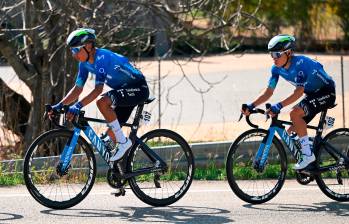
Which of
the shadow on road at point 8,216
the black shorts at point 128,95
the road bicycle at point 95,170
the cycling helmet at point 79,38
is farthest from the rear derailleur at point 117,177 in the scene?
the cycling helmet at point 79,38

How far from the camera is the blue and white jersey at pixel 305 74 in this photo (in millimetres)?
9430

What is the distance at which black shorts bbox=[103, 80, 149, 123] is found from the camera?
30.0 ft

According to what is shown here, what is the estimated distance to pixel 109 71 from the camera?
9.09m

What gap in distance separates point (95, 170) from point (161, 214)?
85 cm

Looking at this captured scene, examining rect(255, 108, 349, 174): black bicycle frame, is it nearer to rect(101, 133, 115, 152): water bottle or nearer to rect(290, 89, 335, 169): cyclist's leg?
rect(290, 89, 335, 169): cyclist's leg

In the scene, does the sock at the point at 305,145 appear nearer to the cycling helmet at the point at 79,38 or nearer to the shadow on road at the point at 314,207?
the shadow on road at the point at 314,207

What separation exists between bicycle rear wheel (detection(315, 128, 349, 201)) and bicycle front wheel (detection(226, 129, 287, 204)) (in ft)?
1.31

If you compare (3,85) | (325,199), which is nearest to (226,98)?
(3,85)

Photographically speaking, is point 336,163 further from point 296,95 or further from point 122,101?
point 122,101

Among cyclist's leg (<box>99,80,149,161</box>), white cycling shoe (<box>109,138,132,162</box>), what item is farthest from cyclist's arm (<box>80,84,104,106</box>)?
white cycling shoe (<box>109,138,132,162</box>)

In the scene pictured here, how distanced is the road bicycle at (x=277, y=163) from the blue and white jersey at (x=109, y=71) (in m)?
1.31

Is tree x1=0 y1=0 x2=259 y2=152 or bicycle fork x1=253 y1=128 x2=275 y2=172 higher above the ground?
tree x1=0 y1=0 x2=259 y2=152

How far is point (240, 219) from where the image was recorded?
872cm

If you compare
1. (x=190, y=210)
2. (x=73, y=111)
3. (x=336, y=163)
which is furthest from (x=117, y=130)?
(x=336, y=163)
